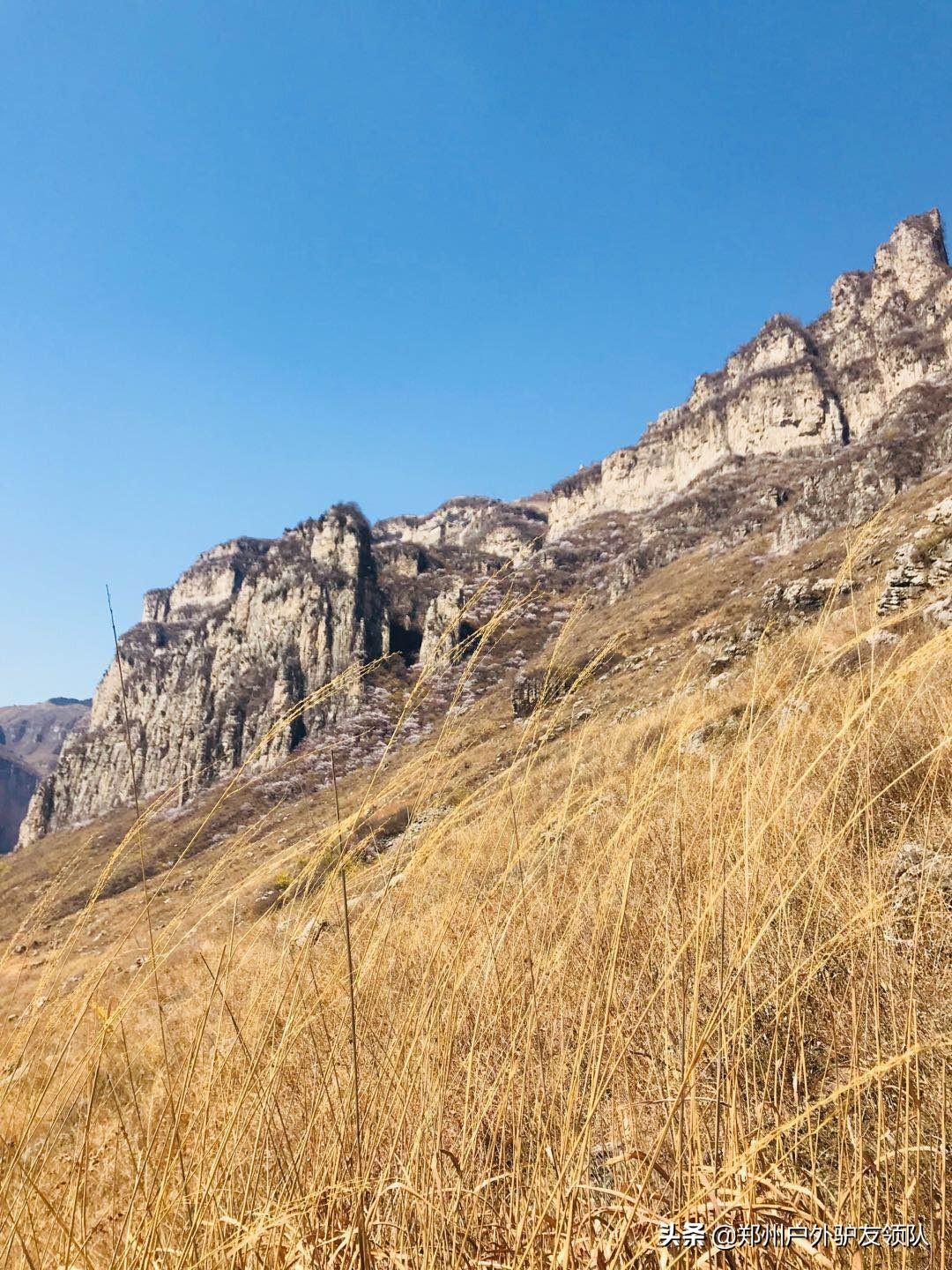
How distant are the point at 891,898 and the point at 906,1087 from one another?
915 mm

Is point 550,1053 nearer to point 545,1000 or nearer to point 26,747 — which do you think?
point 545,1000

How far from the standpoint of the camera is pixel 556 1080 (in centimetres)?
109

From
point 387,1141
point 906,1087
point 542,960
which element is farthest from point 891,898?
point 387,1141

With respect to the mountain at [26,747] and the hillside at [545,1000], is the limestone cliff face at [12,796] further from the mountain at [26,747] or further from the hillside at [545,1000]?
the hillside at [545,1000]

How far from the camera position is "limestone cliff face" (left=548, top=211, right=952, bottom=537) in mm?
59094

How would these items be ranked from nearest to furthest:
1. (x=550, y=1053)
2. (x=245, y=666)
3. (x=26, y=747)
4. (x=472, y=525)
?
(x=550, y=1053) → (x=245, y=666) → (x=472, y=525) → (x=26, y=747)

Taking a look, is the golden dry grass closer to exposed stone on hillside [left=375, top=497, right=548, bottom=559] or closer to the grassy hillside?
the grassy hillside

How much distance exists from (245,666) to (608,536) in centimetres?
4072

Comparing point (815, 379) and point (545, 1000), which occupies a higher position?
point (815, 379)

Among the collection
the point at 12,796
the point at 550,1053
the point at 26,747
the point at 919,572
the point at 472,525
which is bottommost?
the point at 12,796

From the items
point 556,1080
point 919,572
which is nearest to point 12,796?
point 919,572

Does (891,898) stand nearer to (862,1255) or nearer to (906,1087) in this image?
(906,1087)

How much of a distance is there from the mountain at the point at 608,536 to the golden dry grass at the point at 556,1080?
113 feet

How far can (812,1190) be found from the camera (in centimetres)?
77
